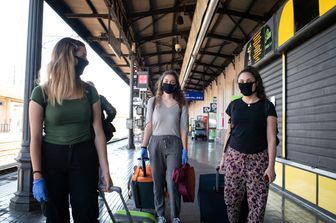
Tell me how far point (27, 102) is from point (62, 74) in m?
2.23

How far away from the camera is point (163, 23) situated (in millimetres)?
11336

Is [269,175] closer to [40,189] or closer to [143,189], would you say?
[143,189]

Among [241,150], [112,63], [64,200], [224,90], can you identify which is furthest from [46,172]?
[224,90]

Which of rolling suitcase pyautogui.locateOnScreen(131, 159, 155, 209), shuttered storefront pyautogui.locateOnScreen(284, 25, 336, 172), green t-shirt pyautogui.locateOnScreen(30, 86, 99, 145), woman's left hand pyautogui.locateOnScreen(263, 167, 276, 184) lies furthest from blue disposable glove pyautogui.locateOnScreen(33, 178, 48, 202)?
shuttered storefront pyautogui.locateOnScreen(284, 25, 336, 172)

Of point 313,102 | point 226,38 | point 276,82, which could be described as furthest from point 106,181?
point 226,38

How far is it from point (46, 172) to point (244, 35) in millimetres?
11048

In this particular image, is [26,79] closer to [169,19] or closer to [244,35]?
[169,19]

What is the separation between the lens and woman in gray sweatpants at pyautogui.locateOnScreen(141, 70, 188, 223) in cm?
315

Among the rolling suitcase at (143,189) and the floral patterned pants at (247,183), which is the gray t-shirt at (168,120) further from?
the floral patterned pants at (247,183)

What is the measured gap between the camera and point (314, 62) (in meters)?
4.32

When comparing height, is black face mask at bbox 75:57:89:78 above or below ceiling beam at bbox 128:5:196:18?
below

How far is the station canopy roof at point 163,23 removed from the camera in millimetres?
7527

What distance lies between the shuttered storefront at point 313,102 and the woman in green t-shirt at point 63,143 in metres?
3.18

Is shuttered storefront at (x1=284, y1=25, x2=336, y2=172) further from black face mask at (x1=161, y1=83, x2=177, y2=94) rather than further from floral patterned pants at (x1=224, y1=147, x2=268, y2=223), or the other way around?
black face mask at (x1=161, y1=83, x2=177, y2=94)
